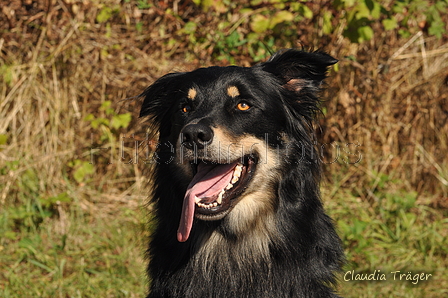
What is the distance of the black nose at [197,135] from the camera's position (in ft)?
9.17

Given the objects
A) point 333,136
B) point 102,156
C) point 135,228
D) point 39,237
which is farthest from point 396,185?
point 39,237

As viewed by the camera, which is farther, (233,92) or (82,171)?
(82,171)

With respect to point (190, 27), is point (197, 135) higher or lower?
lower

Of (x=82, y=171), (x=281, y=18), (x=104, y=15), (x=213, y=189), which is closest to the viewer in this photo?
(x=213, y=189)

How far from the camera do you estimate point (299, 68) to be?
3.24m

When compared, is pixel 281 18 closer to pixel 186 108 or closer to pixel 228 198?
pixel 186 108

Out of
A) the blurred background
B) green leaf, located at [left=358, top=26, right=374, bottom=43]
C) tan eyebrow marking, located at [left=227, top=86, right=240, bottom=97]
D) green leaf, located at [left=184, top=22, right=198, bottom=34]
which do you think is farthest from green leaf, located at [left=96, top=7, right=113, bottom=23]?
tan eyebrow marking, located at [left=227, top=86, right=240, bottom=97]

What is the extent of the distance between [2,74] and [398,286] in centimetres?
477

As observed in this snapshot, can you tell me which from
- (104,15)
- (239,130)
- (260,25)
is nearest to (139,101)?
(104,15)

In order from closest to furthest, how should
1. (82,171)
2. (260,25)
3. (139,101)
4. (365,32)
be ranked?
(365,32), (260,25), (82,171), (139,101)

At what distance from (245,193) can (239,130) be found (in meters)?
0.38

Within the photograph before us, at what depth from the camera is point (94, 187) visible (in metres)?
5.85

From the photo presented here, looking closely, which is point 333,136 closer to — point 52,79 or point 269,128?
point 269,128

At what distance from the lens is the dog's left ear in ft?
10.1
